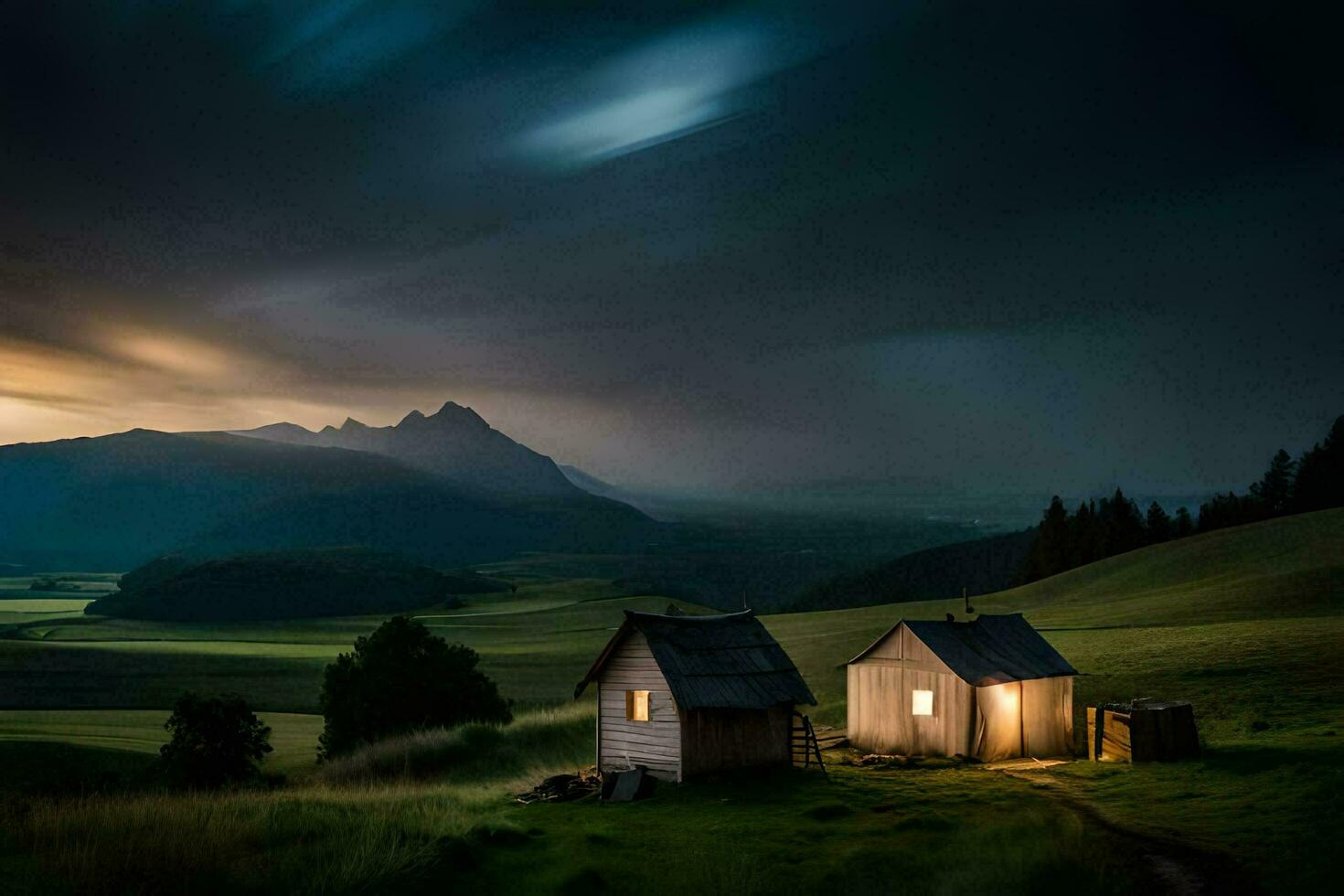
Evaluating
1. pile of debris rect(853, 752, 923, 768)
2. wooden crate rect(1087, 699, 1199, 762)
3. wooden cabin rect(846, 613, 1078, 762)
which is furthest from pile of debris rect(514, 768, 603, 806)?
wooden crate rect(1087, 699, 1199, 762)

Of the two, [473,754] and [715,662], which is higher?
[715,662]

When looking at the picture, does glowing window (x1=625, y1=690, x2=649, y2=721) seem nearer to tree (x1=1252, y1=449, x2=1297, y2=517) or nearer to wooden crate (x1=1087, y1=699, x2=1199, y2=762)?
wooden crate (x1=1087, y1=699, x2=1199, y2=762)

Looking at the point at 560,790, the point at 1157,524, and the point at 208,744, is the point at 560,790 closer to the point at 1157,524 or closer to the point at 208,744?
the point at 208,744

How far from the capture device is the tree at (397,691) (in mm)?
43625

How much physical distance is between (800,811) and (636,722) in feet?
23.4

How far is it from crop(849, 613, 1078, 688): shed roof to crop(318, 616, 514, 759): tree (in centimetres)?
1959

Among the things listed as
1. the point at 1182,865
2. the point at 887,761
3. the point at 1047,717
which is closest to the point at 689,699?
the point at 887,761

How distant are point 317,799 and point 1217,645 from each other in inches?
1604

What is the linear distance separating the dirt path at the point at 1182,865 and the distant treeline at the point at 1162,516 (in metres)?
112

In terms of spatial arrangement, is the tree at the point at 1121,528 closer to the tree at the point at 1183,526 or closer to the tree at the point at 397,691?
the tree at the point at 1183,526

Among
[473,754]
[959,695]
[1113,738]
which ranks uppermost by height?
[959,695]

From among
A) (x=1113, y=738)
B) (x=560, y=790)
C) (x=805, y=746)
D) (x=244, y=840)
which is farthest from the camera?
(x=805, y=746)

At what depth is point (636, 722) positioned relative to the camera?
29281 mm

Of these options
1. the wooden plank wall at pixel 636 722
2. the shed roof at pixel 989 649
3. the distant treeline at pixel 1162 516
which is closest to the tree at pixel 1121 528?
the distant treeline at pixel 1162 516
